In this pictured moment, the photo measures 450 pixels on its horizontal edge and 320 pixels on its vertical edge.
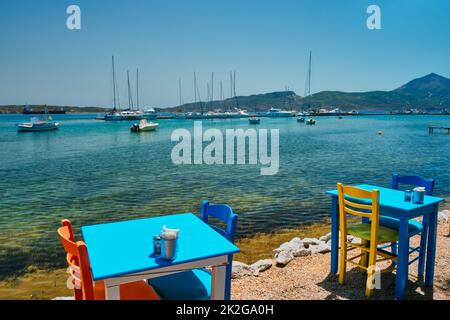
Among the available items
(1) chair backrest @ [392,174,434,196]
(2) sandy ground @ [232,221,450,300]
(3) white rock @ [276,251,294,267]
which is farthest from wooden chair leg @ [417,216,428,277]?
(3) white rock @ [276,251,294,267]

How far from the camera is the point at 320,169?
20.7 m

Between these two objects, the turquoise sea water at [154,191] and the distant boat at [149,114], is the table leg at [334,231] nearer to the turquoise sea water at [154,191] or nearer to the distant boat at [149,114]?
the turquoise sea water at [154,191]

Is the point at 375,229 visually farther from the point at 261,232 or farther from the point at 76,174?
the point at 76,174

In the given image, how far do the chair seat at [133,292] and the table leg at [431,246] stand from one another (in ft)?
12.7

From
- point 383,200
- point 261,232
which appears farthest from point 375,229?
point 261,232

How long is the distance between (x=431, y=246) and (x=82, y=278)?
4666mm

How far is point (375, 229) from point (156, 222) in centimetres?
284

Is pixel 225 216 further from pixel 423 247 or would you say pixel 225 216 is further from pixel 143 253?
pixel 423 247

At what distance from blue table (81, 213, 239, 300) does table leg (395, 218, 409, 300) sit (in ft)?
8.15

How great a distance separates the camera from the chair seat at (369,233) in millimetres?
4680

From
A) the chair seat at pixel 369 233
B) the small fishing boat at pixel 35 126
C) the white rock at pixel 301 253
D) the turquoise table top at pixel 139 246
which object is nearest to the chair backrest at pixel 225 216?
the turquoise table top at pixel 139 246

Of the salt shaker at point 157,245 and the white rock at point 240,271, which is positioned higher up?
the salt shaker at point 157,245

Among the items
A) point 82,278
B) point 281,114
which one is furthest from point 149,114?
point 82,278

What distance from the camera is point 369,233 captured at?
15.8ft
